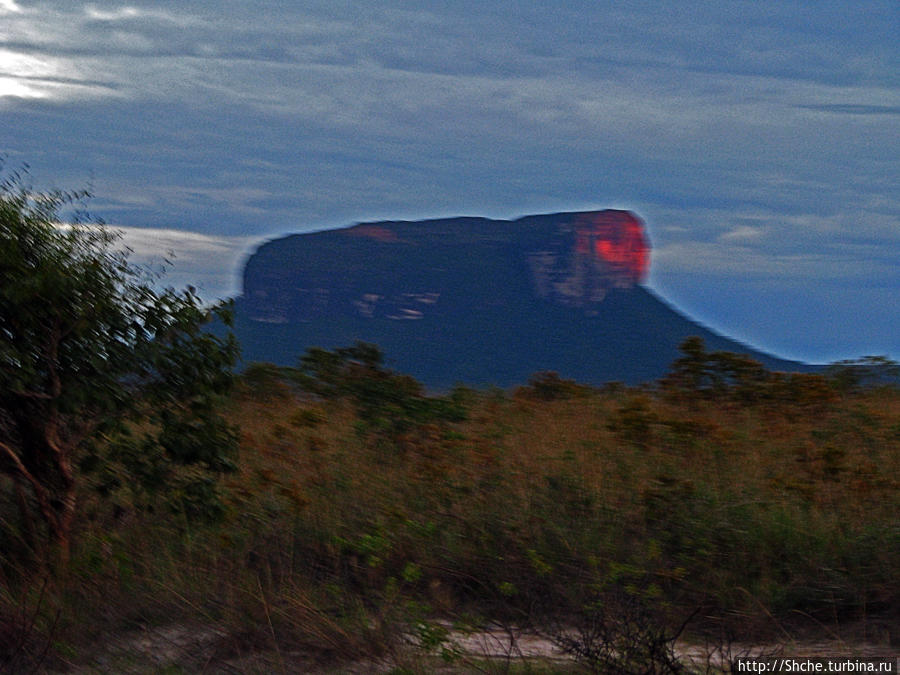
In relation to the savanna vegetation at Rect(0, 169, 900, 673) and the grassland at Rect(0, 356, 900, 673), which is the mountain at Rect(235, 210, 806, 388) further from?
the savanna vegetation at Rect(0, 169, 900, 673)

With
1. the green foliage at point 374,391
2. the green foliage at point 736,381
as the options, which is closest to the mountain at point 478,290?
the green foliage at point 374,391

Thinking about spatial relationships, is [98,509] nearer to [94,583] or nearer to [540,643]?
[94,583]

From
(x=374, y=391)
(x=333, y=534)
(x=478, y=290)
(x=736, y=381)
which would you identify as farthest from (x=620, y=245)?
(x=333, y=534)

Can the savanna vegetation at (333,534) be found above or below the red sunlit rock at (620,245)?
below

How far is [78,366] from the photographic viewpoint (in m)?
5.91

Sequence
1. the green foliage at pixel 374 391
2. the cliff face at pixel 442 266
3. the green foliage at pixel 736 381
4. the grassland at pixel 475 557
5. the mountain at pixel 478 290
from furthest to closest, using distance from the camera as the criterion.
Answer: the cliff face at pixel 442 266 < the mountain at pixel 478 290 < the green foliage at pixel 736 381 < the green foliage at pixel 374 391 < the grassland at pixel 475 557

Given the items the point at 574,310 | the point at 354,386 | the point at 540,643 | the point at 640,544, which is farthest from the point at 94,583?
the point at 574,310

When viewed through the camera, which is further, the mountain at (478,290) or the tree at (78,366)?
the mountain at (478,290)

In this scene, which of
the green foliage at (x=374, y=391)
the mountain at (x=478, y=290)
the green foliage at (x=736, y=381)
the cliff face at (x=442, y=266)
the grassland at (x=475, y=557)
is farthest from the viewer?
the cliff face at (x=442, y=266)

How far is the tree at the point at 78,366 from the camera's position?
18.5 feet

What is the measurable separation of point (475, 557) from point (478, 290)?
180 ft

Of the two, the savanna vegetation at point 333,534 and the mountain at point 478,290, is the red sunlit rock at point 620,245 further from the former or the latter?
the savanna vegetation at point 333,534

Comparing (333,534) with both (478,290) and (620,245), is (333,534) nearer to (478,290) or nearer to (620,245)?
(478,290)

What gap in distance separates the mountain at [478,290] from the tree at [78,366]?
36.6 meters
